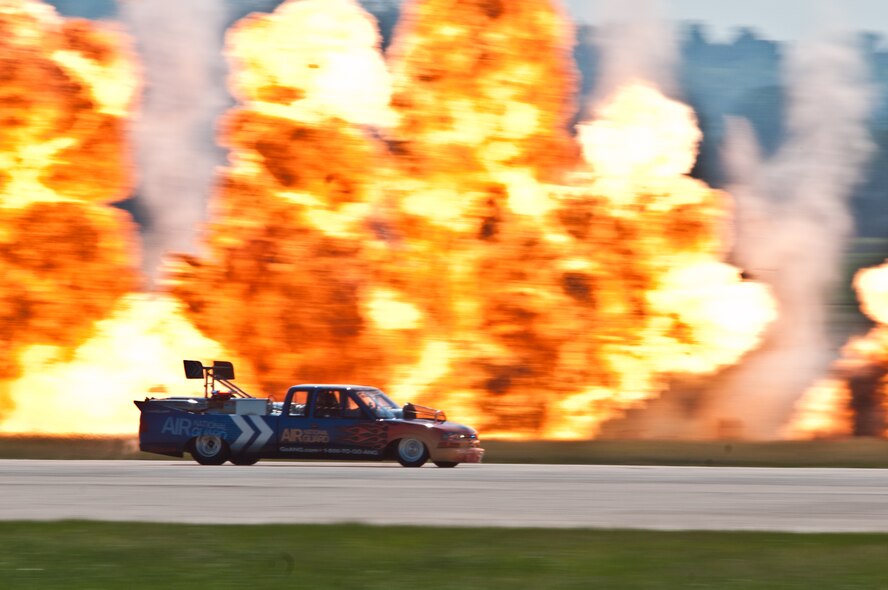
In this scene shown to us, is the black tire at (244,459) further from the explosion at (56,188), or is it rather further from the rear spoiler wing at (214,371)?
the explosion at (56,188)

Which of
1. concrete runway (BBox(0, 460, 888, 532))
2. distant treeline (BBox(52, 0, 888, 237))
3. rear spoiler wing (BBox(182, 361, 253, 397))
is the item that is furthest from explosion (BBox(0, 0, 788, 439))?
concrete runway (BBox(0, 460, 888, 532))

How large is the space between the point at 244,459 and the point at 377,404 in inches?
101

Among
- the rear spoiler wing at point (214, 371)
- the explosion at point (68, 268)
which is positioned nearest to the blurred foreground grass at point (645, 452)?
the explosion at point (68, 268)

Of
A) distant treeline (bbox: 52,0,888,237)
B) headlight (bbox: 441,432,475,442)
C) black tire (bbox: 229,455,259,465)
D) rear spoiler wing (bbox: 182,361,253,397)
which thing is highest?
distant treeline (bbox: 52,0,888,237)

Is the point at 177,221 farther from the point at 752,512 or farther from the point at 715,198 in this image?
the point at 752,512

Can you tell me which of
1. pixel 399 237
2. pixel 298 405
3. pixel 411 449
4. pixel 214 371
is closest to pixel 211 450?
pixel 298 405

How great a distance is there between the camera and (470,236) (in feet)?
106

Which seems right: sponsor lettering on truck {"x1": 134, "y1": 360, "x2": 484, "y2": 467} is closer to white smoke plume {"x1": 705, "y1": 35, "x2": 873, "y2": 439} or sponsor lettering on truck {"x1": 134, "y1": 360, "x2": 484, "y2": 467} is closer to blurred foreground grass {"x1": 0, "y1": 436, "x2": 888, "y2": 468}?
blurred foreground grass {"x1": 0, "y1": 436, "x2": 888, "y2": 468}

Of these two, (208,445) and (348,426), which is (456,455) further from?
(208,445)

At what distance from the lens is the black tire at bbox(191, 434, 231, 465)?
25.8 meters

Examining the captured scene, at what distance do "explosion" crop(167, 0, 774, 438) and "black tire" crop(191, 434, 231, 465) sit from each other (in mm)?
6527

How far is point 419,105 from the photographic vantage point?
32.4 m

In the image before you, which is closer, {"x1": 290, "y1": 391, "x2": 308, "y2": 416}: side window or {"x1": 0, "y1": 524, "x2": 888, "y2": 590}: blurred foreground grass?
{"x1": 0, "y1": 524, "x2": 888, "y2": 590}: blurred foreground grass

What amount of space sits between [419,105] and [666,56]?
5.72 meters
